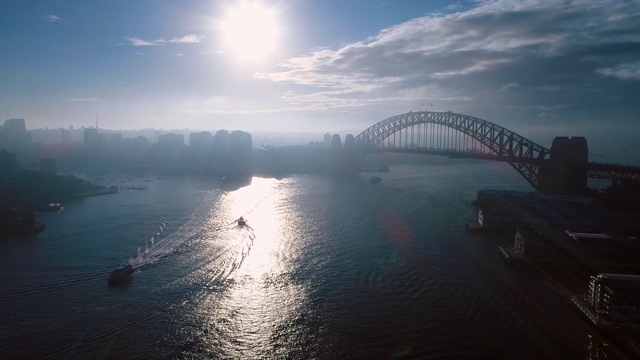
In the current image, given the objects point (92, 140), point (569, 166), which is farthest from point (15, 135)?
point (569, 166)

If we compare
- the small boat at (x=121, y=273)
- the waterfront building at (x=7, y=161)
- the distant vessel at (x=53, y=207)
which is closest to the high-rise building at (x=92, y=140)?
the waterfront building at (x=7, y=161)

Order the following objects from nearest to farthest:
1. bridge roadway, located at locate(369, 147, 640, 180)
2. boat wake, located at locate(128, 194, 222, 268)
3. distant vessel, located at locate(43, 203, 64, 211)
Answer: boat wake, located at locate(128, 194, 222, 268) < distant vessel, located at locate(43, 203, 64, 211) < bridge roadway, located at locate(369, 147, 640, 180)

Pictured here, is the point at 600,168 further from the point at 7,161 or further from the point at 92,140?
the point at 92,140

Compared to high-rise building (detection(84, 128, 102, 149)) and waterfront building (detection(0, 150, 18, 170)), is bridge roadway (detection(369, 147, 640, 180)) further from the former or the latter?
high-rise building (detection(84, 128, 102, 149))

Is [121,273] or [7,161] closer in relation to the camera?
[121,273]

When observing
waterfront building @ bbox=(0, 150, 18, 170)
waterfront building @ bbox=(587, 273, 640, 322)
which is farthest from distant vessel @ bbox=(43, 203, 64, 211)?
waterfront building @ bbox=(587, 273, 640, 322)

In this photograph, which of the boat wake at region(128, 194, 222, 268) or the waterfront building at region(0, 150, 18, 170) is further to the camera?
the waterfront building at region(0, 150, 18, 170)

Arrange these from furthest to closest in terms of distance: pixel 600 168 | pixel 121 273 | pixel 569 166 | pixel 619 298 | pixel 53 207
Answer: pixel 600 168 < pixel 569 166 < pixel 53 207 < pixel 121 273 < pixel 619 298
